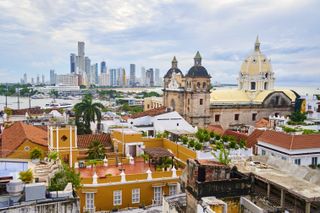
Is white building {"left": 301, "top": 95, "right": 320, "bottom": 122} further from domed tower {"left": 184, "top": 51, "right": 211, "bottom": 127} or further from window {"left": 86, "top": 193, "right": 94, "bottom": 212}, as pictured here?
window {"left": 86, "top": 193, "right": 94, "bottom": 212}

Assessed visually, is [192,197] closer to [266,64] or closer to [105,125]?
[105,125]

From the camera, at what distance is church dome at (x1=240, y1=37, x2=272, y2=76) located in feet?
178

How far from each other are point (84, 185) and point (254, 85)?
135ft

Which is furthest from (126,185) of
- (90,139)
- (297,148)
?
(297,148)

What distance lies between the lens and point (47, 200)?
10.1 m

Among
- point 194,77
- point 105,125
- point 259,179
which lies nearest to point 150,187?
point 259,179

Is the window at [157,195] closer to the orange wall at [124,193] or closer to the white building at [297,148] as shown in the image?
the orange wall at [124,193]

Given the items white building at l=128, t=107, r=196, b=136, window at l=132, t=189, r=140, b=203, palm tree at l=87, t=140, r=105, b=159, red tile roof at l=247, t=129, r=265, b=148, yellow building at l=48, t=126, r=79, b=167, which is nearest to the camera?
window at l=132, t=189, r=140, b=203

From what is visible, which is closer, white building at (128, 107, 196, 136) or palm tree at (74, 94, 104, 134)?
white building at (128, 107, 196, 136)

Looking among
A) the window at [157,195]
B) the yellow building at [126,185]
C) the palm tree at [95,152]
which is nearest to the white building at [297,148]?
the yellow building at [126,185]

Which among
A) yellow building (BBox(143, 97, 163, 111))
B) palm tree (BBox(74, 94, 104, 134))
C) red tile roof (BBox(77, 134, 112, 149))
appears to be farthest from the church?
red tile roof (BBox(77, 134, 112, 149))

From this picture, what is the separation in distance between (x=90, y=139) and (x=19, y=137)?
5288 mm

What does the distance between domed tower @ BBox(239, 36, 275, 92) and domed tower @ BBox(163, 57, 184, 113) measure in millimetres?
10784

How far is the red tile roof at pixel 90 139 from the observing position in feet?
88.0
